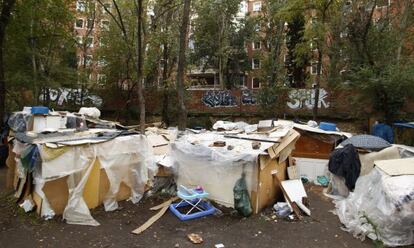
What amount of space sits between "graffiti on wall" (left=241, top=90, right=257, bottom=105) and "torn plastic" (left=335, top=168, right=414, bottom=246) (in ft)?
52.5

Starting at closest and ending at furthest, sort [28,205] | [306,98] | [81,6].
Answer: [28,205] < [81,6] < [306,98]

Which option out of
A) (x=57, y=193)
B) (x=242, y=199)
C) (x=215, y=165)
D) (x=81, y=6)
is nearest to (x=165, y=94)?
(x=81, y=6)

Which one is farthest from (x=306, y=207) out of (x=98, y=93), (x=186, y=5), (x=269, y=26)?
(x=269, y=26)

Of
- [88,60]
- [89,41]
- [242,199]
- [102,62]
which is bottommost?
[242,199]

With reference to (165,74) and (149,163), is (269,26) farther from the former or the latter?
(149,163)

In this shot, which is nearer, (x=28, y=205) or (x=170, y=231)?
(x=170, y=231)

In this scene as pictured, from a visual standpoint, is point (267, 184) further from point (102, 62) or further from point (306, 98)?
point (102, 62)

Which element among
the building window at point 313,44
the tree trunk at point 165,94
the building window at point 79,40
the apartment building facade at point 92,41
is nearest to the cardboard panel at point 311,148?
the building window at point 313,44

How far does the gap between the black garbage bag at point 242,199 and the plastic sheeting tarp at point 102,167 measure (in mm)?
2011

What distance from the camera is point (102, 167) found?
6.25 meters

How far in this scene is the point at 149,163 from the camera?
7.20 metres

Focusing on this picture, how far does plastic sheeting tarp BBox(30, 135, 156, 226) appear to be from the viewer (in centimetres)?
568

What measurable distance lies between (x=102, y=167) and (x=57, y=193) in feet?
2.73

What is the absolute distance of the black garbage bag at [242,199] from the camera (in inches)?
235
